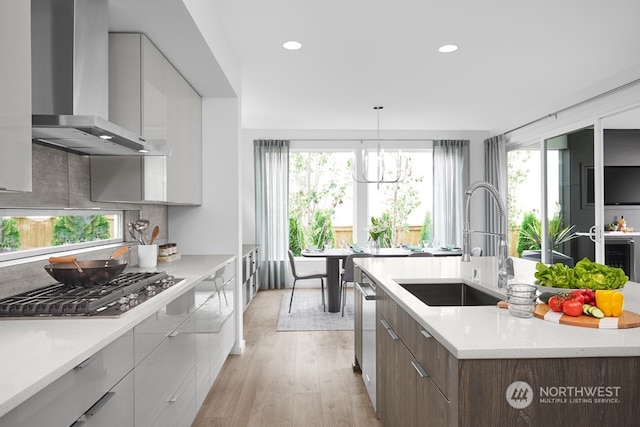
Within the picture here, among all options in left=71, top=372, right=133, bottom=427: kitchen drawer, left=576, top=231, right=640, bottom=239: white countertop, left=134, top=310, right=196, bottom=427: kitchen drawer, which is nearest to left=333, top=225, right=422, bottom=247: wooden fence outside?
left=576, top=231, right=640, bottom=239: white countertop

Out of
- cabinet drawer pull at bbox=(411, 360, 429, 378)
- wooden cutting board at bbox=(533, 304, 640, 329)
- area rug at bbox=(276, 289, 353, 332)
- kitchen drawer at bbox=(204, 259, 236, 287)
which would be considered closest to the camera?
wooden cutting board at bbox=(533, 304, 640, 329)

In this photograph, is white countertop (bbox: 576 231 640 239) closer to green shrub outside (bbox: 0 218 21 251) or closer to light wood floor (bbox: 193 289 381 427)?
light wood floor (bbox: 193 289 381 427)

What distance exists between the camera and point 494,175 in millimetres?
7109

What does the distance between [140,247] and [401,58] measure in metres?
2.73

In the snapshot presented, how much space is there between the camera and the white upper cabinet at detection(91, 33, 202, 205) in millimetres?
2502

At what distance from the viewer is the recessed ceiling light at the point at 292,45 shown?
361cm

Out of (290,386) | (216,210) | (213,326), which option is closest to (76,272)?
(213,326)

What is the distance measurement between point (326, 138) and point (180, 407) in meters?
5.68

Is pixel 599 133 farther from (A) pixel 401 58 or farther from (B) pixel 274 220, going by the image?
(B) pixel 274 220

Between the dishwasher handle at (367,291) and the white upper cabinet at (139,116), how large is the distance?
1.41m

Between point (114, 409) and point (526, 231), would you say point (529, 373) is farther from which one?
point (526, 231)

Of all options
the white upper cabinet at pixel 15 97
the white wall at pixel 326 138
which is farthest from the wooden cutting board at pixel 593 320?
the white wall at pixel 326 138

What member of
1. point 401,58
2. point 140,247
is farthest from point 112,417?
point 401,58

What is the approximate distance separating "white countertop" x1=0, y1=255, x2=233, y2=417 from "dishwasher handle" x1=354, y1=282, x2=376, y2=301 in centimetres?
122
